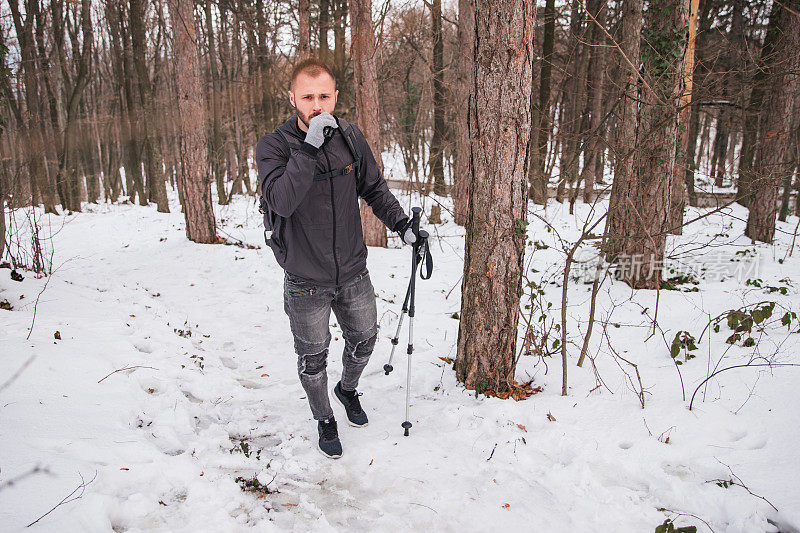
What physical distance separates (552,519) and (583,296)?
176 inches

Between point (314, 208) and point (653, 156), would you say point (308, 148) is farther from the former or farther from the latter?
point (653, 156)

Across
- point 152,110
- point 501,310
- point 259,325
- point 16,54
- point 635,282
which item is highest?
point 16,54

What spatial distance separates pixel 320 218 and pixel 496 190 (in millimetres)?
1316

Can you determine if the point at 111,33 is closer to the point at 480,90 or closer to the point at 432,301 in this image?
the point at 432,301

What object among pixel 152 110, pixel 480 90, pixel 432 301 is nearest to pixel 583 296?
pixel 432 301

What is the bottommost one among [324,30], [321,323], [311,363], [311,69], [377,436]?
[377,436]

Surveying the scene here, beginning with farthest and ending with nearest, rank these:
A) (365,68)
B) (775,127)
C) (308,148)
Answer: (775,127), (365,68), (308,148)

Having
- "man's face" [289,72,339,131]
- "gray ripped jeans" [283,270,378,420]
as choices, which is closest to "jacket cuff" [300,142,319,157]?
"man's face" [289,72,339,131]

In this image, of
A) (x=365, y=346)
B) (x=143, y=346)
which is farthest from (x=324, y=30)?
(x=365, y=346)

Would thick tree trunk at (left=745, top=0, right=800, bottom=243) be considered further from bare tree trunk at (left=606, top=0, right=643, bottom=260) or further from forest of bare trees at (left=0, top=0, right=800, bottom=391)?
bare tree trunk at (left=606, top=0, right=643, bottom=260)

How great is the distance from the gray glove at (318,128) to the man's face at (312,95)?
0.54 ft

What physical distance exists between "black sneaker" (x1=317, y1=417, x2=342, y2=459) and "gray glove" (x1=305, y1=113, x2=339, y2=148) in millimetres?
1809

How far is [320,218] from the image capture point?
2.73m

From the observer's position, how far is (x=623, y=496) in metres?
2.43
